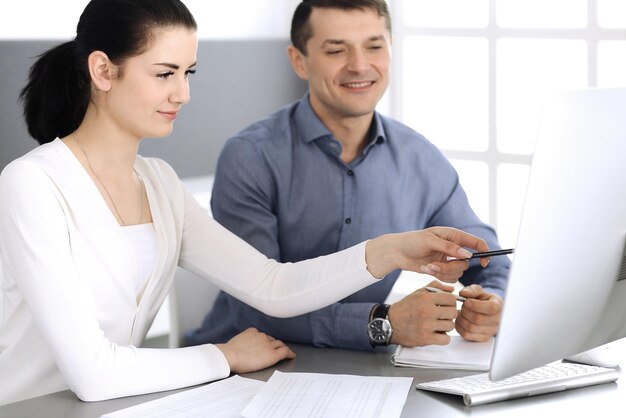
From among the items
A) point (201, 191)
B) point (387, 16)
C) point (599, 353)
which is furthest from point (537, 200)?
point (201, 191)

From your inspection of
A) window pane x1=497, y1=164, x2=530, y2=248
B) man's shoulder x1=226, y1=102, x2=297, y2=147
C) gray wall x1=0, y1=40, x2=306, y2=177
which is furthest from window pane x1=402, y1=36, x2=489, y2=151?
man's shoulder x1=226, y1=102, x2=297, y2=147

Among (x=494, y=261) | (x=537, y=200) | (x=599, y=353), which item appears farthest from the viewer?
(x=494, y=261)

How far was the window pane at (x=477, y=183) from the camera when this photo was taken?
3867 mm

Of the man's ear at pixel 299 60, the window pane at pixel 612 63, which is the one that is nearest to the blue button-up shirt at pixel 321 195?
the man's ear at pixel 299 60

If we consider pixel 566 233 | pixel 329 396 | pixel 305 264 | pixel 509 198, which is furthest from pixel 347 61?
pixel 509 198

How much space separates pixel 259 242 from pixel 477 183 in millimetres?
1816

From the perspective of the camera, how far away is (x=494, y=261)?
2287mm

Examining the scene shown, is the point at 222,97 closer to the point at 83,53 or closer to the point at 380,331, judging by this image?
the point at 83,53

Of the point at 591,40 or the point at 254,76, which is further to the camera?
the point at 254,76

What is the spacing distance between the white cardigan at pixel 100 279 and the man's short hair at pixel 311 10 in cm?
62

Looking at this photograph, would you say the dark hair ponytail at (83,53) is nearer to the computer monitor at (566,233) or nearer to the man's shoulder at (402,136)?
the man's shoulder at (402,136)

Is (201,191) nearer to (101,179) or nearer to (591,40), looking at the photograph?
(591,40)

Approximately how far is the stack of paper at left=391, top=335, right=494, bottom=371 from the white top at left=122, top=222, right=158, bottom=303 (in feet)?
1.72

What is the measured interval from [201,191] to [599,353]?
249 centimetres
